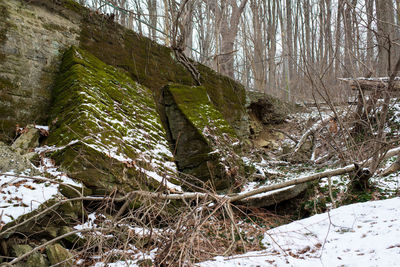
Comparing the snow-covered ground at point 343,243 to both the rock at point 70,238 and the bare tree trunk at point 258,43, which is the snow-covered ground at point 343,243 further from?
the bare tree trunk at point 258,43

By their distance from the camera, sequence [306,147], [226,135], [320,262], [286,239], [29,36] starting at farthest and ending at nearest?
[306,147] < [226,135] < [29,36] < [286,239] < [320,262]

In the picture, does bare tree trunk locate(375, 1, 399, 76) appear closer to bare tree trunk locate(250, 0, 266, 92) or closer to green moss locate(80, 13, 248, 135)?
green moss locate(80, 13, 248, 135)

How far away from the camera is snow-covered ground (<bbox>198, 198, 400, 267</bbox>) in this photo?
216 centimetres

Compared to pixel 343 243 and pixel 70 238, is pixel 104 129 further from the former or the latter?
pixel 343 243

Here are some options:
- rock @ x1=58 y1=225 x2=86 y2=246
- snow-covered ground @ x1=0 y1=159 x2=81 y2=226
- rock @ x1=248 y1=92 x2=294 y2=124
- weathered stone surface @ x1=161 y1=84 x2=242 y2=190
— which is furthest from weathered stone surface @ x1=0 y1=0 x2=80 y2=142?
rock @ x1=248 y1=92 x2=294 y2=124

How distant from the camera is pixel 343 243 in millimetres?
2523

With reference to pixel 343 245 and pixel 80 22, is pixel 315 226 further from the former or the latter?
pixel 80 22

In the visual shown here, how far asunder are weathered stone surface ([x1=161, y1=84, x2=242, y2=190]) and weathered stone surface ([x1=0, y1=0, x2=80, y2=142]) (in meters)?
2.01

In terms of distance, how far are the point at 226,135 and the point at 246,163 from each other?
79 centimetres

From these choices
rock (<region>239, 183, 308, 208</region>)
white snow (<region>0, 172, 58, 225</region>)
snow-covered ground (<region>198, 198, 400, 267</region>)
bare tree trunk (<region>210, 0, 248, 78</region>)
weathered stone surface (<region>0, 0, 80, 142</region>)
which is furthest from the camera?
bare tree trunk (<region>210, 0, 248, 78</region>)

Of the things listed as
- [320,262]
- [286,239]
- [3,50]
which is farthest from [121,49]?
[320,262]

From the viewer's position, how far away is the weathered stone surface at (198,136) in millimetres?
4480

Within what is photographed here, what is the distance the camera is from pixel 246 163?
5477 millimetres

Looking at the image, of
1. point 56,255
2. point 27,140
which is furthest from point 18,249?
point 27,140
